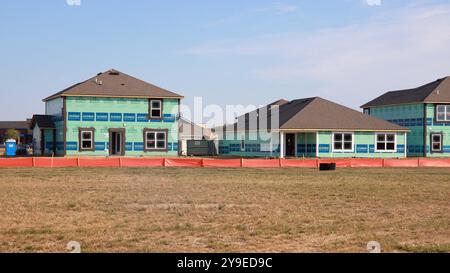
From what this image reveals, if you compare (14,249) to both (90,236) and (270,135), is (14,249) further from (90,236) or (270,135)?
(270,135)

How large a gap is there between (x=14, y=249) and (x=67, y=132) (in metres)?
41.1

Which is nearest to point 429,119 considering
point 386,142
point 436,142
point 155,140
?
point 436,142

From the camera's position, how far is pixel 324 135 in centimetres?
5328

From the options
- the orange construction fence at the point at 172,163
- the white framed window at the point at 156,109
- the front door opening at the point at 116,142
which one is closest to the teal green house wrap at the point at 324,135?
the orange construction fence at the point at 172,163

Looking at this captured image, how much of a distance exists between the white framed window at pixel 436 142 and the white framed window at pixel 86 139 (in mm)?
31274

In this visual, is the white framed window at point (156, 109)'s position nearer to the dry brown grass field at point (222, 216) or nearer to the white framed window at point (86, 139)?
the white framed window at point (86, 139)

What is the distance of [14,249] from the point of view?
38.2 feet

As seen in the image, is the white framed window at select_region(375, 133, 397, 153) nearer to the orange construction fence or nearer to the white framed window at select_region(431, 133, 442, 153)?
the white framed window at select_region(431, 133, 442, 153)

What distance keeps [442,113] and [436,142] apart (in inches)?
109

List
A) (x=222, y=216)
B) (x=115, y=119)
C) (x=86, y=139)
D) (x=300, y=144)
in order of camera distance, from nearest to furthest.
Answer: (x=222, y=216) → (x=86, y=139) → (x=115, y=119) → (x=300, y=144)

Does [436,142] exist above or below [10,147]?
above

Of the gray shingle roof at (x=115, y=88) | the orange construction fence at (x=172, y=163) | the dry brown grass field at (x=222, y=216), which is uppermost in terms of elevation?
the gray shingle roof at (x=115, y=88)

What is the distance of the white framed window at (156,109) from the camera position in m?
53.9

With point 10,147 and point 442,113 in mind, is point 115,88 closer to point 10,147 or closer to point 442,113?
point 10,147
